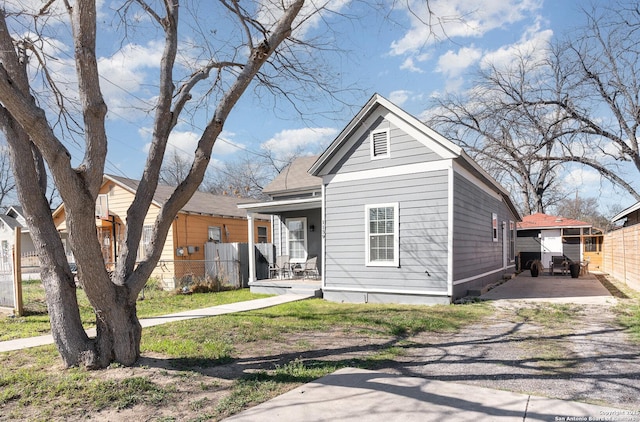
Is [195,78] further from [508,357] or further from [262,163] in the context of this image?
[262,163]

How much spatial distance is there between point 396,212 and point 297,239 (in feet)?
17.7

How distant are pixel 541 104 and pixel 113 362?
19462mm

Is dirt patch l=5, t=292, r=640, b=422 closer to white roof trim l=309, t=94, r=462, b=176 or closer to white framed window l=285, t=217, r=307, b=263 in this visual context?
white roof trim l=309, t=94, r=462, b=176

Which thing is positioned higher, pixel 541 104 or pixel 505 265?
pixel 541 104

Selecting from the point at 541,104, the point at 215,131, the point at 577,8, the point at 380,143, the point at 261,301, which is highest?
the point at 577,8

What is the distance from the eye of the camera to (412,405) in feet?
11.6

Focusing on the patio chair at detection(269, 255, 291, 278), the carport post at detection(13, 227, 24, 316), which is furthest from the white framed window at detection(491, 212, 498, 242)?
the carport post at detection(13, 227, 24, 316)

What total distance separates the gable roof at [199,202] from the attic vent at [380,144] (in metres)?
7.26

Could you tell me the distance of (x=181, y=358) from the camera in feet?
17.1

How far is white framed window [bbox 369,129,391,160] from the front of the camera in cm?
1019

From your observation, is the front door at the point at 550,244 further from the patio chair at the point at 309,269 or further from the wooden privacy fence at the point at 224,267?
the wooden privacy fence at the point at 224,267

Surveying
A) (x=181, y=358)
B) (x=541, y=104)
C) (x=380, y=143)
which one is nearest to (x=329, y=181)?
(x=380, y=143)

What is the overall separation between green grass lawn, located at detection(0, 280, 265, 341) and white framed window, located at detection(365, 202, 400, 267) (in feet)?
12.3

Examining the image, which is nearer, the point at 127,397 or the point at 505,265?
the point at 127,397
